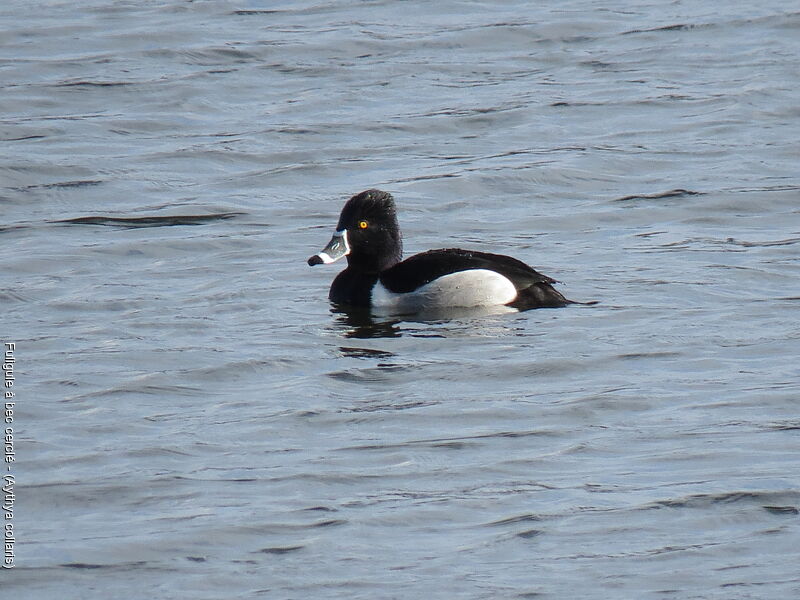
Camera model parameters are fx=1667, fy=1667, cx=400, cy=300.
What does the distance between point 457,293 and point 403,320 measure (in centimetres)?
37

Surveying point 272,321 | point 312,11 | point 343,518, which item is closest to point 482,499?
point 343,518

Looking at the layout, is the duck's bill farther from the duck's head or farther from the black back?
the black back

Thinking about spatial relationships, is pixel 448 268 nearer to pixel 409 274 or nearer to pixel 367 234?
pixel 409 274

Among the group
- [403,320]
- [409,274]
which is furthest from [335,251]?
[403,320]

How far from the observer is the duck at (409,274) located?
10.1 meters

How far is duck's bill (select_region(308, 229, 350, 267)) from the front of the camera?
10617mm

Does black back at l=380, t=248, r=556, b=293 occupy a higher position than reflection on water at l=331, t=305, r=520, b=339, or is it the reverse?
black back at l=380, t=248, r=556, b=293

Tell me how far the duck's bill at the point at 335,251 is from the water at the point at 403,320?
29 centimetres

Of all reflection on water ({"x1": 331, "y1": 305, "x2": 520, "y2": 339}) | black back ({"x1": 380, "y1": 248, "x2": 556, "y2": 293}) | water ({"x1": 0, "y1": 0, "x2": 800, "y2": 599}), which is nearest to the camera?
water ({"x1": 0, "y1": 0, "x2": 800, "y2": 599})

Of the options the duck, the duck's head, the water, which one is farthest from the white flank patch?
the duck's head

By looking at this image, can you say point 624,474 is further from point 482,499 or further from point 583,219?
point 583,219

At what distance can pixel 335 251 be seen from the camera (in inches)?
420

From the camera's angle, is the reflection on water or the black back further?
the black back

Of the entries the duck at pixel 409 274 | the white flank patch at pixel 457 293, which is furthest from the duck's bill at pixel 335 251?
the white flank patch at pixel 457 293
